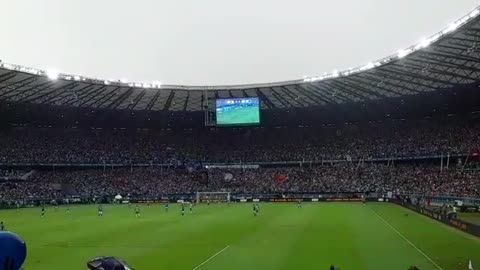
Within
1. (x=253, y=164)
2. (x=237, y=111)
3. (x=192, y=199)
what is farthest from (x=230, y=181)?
(x=237, y=111)

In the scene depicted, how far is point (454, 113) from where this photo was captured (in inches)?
3479

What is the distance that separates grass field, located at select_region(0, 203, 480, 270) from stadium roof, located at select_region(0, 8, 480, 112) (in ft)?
58.4

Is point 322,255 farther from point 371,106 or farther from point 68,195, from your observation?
point 68,195

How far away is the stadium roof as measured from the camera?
178 ft

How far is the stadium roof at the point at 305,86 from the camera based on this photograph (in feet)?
178

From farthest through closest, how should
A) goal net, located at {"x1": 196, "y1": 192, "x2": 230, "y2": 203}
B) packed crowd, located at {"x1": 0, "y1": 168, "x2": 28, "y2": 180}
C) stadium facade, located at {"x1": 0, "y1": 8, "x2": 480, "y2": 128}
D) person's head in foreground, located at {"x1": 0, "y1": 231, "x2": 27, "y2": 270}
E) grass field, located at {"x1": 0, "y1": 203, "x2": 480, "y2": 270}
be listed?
packed crowd, located at {"x1": 0, "y1": 168, "x2": 28, "y2": 180}, goal net, located at {"x1": 196, "y1": 192, "x2": 230, "y2": 203}, stadium facade, located at {"x1": 0, "y1": 8, "x2": 480, "y2": 128}, grass field, located at {"x1": 0, "y1": 203, "x2": 480, "y2": 270}, person's head in foreground, located at {"x1": 0, "y1": 231, "x2": 27, "y2": 270}

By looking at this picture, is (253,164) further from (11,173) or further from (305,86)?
(11,173)

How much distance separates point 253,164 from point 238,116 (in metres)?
22.9

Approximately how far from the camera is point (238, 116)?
83.2 meters

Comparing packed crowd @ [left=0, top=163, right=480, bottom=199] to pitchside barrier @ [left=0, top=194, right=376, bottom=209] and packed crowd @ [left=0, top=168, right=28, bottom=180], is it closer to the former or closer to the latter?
packed crowd @ [left=0, top=168, right=28, bottom=180]

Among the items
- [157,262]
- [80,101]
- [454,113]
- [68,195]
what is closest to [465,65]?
[454,113]

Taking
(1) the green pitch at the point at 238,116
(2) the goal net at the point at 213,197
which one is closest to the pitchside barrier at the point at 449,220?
(1) the green pitch at the point at 238,116

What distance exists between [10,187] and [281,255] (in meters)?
75.2

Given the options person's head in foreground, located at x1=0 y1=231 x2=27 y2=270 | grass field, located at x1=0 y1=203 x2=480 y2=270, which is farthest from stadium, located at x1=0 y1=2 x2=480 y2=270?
person's head in foreground, located at x1=0 y1=231 x2=27 y2=270
